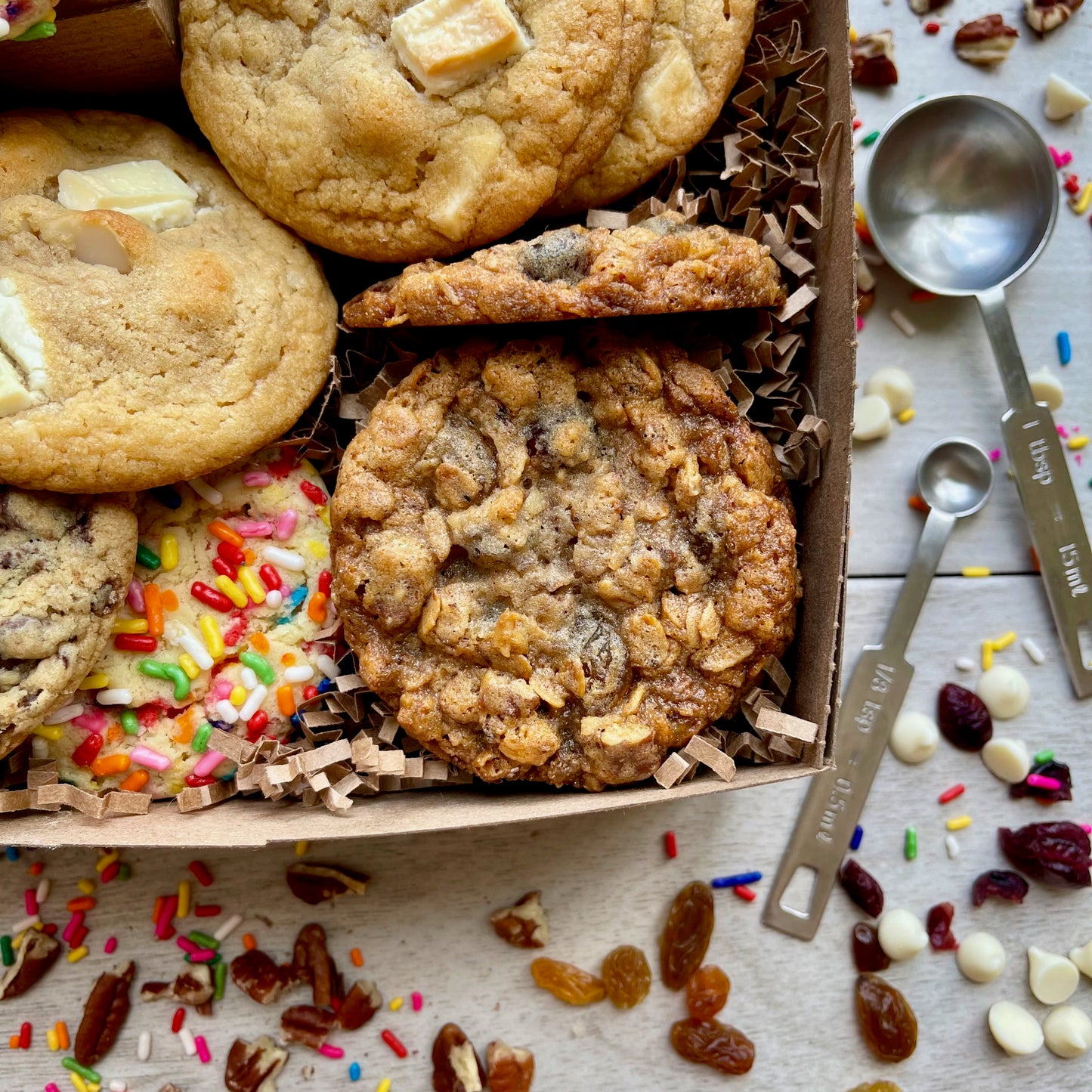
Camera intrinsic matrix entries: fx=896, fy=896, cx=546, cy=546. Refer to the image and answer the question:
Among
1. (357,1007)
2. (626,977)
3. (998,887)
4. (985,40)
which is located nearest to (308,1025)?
(357,1007)

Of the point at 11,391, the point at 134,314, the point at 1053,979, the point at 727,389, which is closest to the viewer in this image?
the point at 11,391

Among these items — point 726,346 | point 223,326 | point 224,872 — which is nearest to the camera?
point 223,326

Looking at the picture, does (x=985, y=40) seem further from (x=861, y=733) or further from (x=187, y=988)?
(x=187, y=988)

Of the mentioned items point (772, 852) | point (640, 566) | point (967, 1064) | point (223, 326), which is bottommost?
point (967, 1064)

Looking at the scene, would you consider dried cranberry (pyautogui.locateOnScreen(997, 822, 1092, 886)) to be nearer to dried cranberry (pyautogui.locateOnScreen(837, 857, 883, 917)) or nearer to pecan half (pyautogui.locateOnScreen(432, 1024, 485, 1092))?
dried cranberry (pyautogui.locateOnScreen(837, 857, 883, 917))

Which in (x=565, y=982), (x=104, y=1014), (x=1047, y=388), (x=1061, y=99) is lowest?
(x=565, y=982)

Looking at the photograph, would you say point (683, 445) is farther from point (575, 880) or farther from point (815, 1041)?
point (815, 1041)

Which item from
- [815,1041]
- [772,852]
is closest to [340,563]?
[772,852]

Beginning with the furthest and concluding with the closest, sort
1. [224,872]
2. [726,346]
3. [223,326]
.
Answer: 1. [224,872]
2. [726,346]
3. [223,326]
